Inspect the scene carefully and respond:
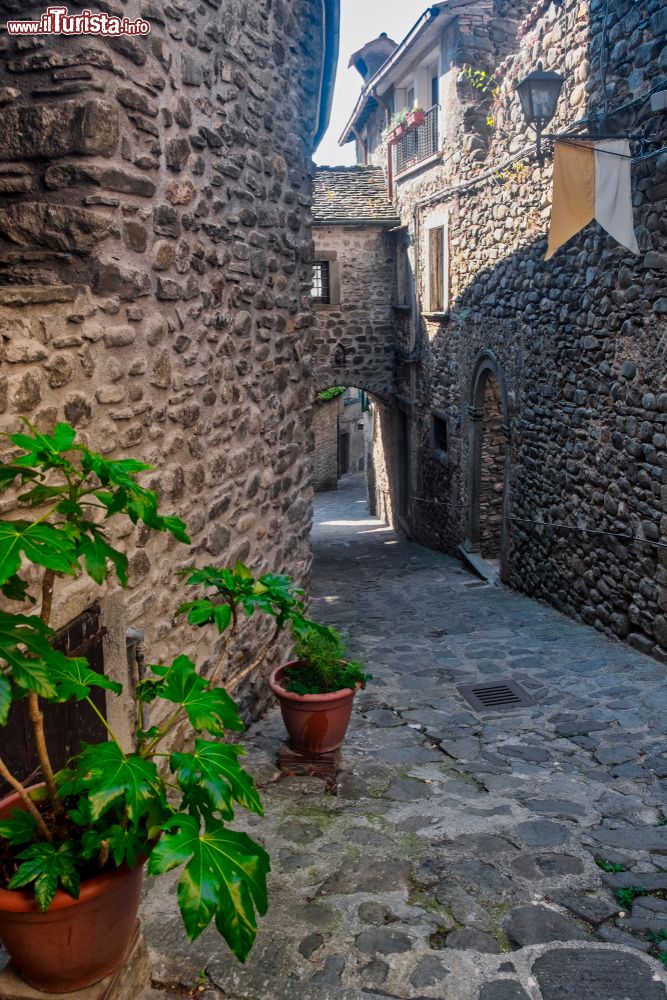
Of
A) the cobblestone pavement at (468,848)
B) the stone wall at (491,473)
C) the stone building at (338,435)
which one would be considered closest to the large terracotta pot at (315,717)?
the cobblestone pavement at (468,848)

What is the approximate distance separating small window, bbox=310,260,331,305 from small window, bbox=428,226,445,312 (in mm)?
2845

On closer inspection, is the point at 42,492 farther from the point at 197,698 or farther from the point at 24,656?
the point at 197,698

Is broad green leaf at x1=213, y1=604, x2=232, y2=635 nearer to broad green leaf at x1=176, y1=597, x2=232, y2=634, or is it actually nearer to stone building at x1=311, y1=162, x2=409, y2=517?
broad green leaf at x1=176, y1=597, x2=232, y2=634

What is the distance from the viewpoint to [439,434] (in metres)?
14.6

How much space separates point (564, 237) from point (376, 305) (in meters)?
10.1

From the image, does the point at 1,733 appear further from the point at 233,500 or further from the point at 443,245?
the point at 443,245

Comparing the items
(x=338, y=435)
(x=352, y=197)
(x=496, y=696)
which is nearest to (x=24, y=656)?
(x=496, y=696)

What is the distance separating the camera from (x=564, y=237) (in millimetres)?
6684

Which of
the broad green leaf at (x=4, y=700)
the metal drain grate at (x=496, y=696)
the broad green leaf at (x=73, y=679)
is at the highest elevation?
the broad green leaf at (x=4, y=700)

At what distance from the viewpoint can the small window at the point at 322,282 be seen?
53.4 feet

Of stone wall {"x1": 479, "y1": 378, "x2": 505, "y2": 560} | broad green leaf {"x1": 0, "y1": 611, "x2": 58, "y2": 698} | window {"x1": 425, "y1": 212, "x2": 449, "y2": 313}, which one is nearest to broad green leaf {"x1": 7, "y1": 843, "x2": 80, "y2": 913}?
broad green leaf {"x1": 0, "y1": 611, "x2": 58, "y2": 698}

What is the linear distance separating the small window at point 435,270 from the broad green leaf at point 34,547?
1247 cm

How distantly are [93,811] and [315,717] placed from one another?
2.68 metres

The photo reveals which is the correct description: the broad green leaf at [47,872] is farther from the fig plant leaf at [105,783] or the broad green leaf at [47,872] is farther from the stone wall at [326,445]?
the stone wall at [326,445]
